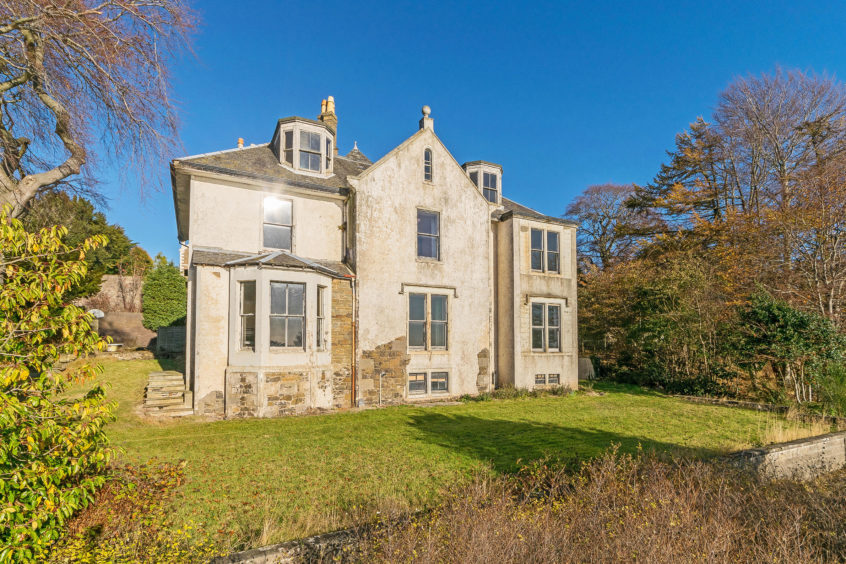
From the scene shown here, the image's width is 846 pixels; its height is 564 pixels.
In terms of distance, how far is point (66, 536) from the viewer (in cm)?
407

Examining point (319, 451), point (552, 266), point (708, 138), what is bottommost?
point (319, 451)

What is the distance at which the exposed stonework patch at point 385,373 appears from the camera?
1337 cm

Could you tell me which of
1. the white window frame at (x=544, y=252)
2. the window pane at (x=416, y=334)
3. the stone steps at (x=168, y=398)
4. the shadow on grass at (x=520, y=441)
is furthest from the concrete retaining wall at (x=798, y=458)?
the stone steps at (x=168, y=398)

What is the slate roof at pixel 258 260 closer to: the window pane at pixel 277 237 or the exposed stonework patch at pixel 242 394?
the window pane at pixel 277 237

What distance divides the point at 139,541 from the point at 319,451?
4.44 meters

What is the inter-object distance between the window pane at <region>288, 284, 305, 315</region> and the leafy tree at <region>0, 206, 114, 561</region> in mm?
8173

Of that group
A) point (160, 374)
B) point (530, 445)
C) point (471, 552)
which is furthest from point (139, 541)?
point (160, 374)

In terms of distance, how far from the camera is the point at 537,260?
667 inches

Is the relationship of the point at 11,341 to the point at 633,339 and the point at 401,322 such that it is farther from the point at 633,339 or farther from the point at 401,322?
the point at 633,339

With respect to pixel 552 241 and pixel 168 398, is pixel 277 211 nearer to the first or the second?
pixel 168 398

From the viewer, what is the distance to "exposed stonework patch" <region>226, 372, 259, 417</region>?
11461 millimetres

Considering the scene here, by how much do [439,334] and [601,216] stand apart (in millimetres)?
23019

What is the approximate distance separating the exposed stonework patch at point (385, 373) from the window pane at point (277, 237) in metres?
4.15

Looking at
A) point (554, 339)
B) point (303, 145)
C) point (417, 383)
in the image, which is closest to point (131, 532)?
point (417, 383)
